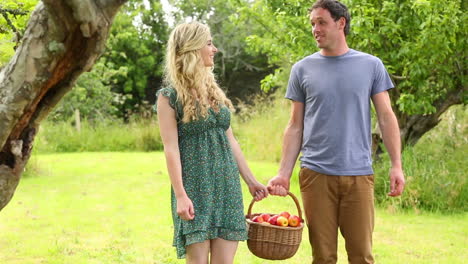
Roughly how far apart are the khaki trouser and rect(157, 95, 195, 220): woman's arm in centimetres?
77

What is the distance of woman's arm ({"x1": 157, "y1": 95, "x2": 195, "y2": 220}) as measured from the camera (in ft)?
10.8

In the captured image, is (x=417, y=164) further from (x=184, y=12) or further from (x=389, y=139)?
(x=184, y=12)

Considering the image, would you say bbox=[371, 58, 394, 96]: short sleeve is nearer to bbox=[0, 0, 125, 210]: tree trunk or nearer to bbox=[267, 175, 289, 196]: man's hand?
bbox=[267, 175, 289, 196]: man's hand

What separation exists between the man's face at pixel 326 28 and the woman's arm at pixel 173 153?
998mm

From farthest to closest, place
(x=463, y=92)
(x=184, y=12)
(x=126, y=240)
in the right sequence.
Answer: (x=184, y=12)
(x=463, y=92)
(x=126, y=240)

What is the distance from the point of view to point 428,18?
294 inches

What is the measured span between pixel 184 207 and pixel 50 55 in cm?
122

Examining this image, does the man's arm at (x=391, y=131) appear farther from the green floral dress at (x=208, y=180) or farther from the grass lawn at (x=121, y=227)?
the grass lawn at (x=121, y=227)

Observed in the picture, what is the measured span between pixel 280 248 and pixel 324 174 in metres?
0.49

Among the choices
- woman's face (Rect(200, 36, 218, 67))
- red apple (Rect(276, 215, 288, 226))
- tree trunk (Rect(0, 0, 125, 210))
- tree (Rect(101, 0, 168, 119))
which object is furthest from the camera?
tree (Rect(101, 0, 168, 119))

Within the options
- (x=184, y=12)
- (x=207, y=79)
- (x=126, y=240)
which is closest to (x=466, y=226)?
(x=126, y=240)

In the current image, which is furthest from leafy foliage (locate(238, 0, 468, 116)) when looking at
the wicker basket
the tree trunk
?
the tree trunk

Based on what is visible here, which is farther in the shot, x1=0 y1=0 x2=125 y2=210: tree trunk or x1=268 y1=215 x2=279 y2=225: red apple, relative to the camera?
x1=268 y1=215 x2=279 y2=225: red apple

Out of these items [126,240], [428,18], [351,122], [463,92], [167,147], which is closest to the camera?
[167,147]
